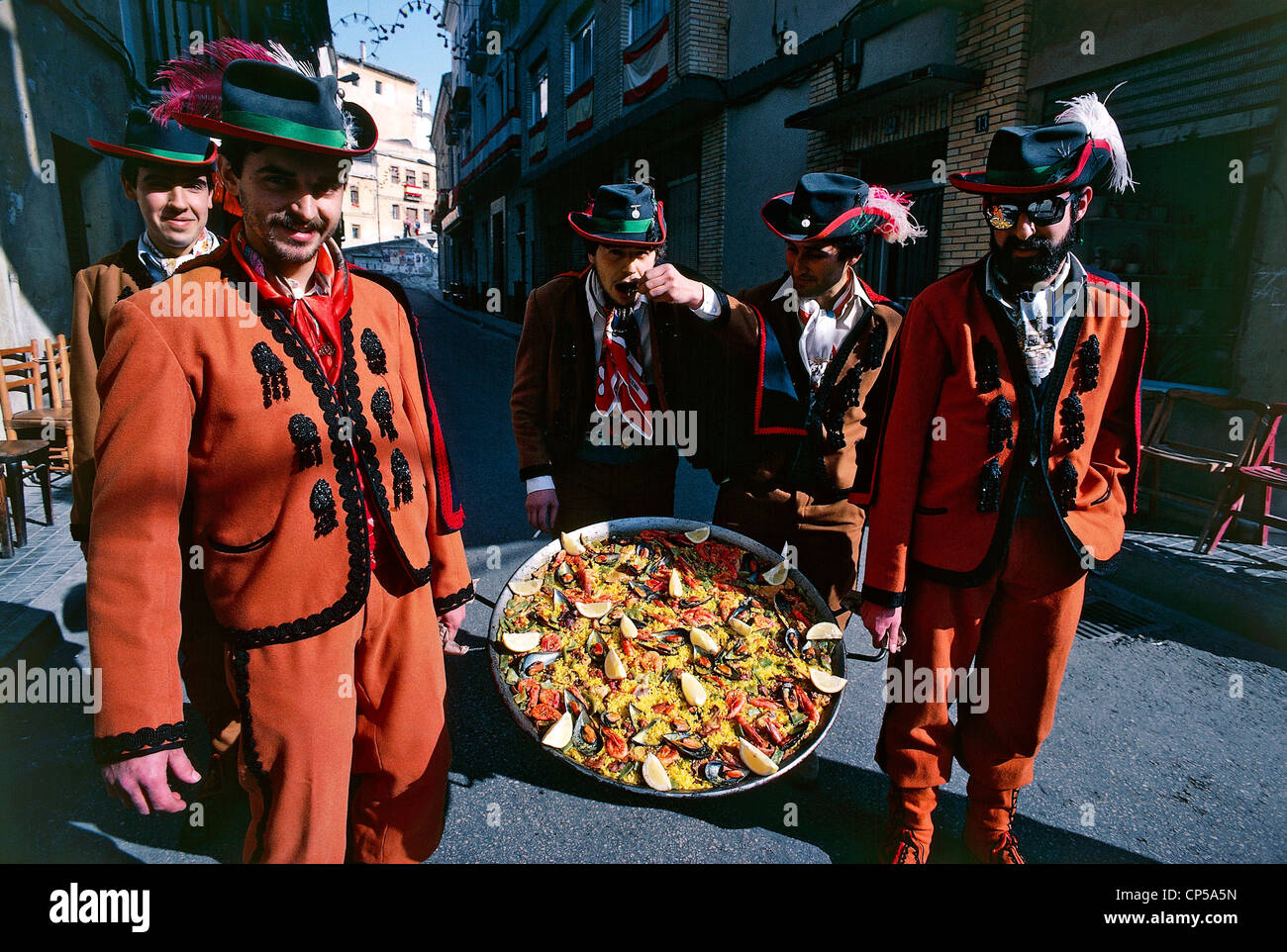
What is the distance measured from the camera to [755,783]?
212 centimetres

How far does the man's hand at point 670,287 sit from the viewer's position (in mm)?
2807

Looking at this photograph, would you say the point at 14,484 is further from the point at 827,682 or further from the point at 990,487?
the point at 990,487

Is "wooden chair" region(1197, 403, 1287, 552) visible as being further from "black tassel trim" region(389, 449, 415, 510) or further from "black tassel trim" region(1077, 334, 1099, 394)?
"black tassel trim" region(389, 449, 415, 510)

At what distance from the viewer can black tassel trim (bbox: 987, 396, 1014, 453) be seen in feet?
7.85

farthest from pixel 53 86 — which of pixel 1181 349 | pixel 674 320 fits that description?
pixel 1181 349

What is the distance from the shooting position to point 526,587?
2754 millimetres

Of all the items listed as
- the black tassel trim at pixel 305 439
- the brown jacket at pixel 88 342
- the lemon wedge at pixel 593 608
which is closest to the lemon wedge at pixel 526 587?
the lemon wedge at pixel 593 608

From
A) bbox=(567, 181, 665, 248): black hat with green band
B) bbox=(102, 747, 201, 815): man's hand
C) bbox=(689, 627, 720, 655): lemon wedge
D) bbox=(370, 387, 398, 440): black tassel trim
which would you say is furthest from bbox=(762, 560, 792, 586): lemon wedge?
bbox=(102, 747, 201, 815): man's hand

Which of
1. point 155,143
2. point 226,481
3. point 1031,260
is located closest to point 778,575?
point 1031,260

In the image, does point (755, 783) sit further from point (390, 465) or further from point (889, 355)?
point (889, 355)

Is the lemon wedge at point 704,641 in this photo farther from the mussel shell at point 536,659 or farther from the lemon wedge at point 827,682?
the mussel shell at point 536,659

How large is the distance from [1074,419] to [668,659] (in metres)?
1.59

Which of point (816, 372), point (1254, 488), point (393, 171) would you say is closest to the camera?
point (816, 372)
